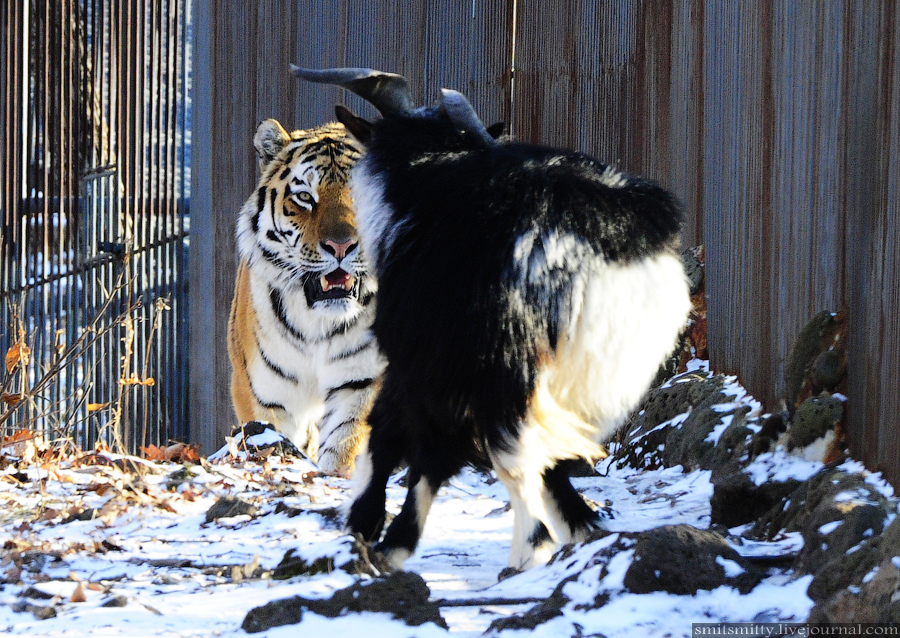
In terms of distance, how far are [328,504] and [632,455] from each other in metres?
1.89

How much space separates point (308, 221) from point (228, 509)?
214 cm

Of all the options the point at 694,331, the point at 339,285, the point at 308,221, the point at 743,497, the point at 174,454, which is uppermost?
the point at 308,221

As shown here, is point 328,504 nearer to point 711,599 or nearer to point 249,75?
point 711,599

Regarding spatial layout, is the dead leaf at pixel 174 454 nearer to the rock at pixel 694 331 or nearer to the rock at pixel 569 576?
the rock at pixel 694 331

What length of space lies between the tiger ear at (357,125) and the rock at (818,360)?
175 cm

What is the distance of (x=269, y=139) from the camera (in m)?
6.31

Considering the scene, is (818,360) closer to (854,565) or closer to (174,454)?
(854,565)

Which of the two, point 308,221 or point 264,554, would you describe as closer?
point 264,554

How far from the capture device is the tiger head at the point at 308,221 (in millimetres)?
5824

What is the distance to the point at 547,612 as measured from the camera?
8.75 feet

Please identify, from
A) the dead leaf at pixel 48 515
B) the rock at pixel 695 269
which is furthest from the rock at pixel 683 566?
the rock at pixel 695 269

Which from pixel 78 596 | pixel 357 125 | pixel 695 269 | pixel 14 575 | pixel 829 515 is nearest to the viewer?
pixel 829 515

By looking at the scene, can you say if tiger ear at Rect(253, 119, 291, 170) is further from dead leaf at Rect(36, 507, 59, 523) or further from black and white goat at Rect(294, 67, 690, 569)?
black and white goat at Rect(294, 67, 690, 569)

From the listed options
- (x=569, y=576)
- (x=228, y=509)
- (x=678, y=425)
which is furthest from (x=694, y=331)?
(x=569, y=576)
